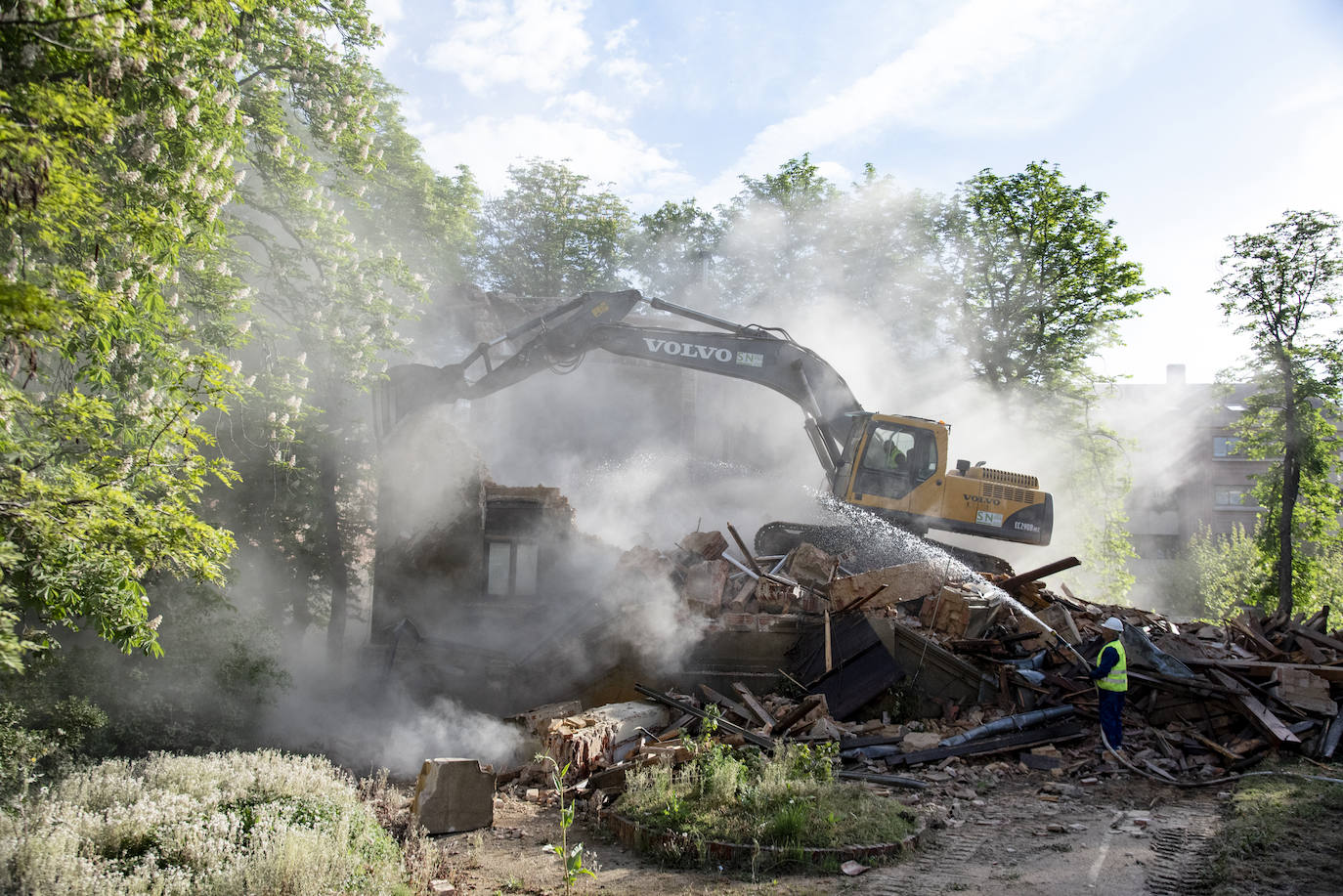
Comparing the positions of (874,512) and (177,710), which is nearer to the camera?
(177,710)

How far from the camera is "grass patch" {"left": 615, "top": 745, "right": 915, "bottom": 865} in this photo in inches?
263

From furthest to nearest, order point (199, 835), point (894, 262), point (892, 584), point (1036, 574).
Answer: point (894, 262), point (1036, 574), point (892, 584), point (199, 835)

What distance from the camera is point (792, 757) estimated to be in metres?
8.19

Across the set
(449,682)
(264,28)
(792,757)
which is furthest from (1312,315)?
(264,28)

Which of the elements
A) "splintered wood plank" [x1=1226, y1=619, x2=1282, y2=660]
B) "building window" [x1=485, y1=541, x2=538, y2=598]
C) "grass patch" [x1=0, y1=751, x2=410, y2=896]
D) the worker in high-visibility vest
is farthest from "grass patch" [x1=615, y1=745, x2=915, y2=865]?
"building window" [x1=485, y1=541, x2=538, y2=598]

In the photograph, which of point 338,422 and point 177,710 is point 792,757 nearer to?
point 177,710

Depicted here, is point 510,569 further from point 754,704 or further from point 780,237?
Answer: point 780,237

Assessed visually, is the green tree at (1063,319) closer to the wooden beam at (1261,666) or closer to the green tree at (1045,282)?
the green tree at (1045,282)

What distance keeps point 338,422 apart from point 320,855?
40.4 feet

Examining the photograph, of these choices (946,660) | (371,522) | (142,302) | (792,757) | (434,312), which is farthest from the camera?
(434,312)

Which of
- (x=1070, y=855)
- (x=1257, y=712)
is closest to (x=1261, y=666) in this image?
(x=1257, y=712)

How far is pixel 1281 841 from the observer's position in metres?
6.23

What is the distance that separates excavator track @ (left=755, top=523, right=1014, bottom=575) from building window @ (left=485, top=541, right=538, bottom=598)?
5.37 metres

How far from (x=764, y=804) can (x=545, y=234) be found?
120 ft
